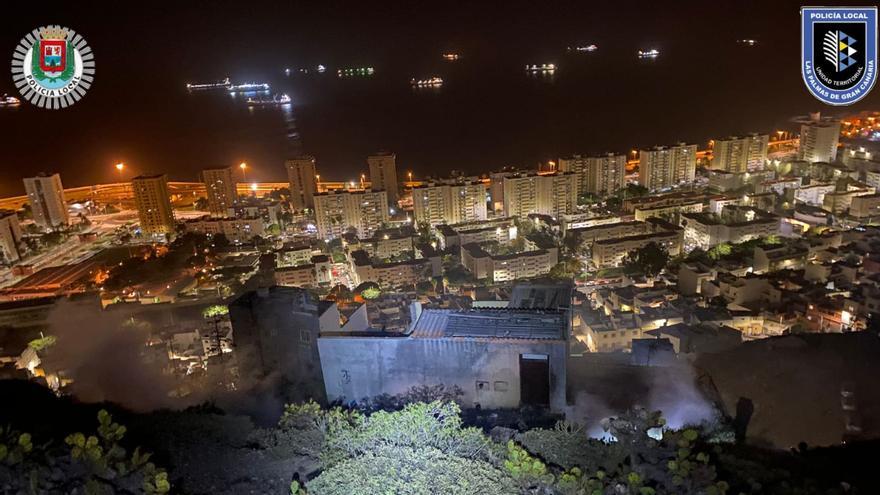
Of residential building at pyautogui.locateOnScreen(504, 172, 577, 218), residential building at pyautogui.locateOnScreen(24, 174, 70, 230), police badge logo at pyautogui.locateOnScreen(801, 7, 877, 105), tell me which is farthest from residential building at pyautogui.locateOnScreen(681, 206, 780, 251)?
residential building at pyautogui.locateOnScreen(24, 174, 70, 230)

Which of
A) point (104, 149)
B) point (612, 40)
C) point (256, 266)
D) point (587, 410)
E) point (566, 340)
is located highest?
point (612, 40)

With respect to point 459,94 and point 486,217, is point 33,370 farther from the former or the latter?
point 459,94

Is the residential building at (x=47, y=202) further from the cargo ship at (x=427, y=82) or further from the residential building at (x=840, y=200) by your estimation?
the cargo ship at (x=427, y=82)

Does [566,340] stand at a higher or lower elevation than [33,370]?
higher

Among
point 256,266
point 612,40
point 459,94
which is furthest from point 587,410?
point 612,40

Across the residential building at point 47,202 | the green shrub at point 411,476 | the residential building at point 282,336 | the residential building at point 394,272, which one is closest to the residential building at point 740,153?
the residential building at point 394,272

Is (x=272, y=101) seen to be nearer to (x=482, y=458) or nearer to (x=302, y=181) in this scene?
(x=302, y=181)

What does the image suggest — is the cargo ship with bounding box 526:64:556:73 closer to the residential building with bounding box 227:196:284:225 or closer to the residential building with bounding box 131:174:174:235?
the residential building with bounding box 227:196:284:225
